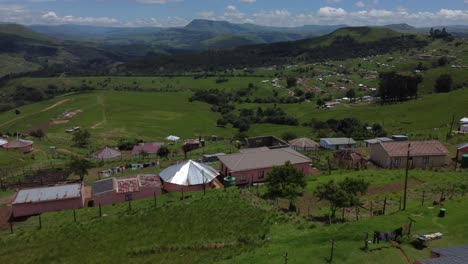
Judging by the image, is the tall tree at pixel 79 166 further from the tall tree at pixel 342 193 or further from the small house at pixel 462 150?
the small house at pixel 462 150

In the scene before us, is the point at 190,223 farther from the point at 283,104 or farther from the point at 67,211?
the point at 283,104

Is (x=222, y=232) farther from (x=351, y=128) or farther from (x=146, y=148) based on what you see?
(x=351, y=128)

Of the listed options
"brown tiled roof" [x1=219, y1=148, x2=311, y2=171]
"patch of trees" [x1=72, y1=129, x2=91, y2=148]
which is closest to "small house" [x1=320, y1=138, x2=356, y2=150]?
"brown tiled roof" [x1=219, y1=148, x2=311, y2=171]

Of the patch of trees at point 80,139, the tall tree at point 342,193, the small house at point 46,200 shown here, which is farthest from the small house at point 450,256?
the patch of trees at point 80,139

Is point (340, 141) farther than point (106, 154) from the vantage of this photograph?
No

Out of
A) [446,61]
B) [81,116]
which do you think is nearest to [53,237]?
[81,116]

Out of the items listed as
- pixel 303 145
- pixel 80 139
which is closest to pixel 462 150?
pixel 303 145
